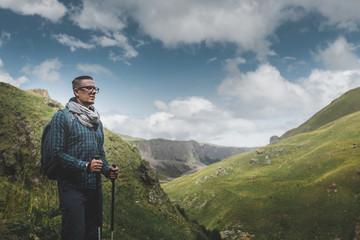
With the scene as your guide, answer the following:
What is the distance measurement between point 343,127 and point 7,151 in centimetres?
11417

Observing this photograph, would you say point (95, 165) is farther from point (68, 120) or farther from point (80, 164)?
point (68, 120)

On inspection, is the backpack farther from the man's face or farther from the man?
the man's face

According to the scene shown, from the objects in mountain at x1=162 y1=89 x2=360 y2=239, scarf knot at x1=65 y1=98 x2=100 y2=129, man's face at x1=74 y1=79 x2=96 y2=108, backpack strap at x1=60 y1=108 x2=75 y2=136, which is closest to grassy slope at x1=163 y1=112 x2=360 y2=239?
mountain at x1=162 y1=89 x2=360 y2=239

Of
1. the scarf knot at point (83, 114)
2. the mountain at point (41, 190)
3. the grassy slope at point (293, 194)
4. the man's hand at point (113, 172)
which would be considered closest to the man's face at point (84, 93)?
the scarf knot at point (83, 114)

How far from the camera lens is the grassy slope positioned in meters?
43.7

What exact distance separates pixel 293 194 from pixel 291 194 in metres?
0.59

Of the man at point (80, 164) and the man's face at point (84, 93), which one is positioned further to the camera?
the man's face at point (84, 93)

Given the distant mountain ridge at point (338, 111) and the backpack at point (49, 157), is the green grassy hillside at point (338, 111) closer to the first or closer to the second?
the distant mountain ridge at point (338, 111)

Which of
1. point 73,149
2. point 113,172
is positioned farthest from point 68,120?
point 113,172

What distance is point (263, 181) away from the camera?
7481cm

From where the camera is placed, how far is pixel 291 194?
58.9m

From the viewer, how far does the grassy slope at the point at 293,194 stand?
43.7m

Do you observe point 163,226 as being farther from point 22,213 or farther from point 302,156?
point 302,156

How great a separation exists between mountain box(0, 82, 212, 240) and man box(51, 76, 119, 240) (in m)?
2.64
